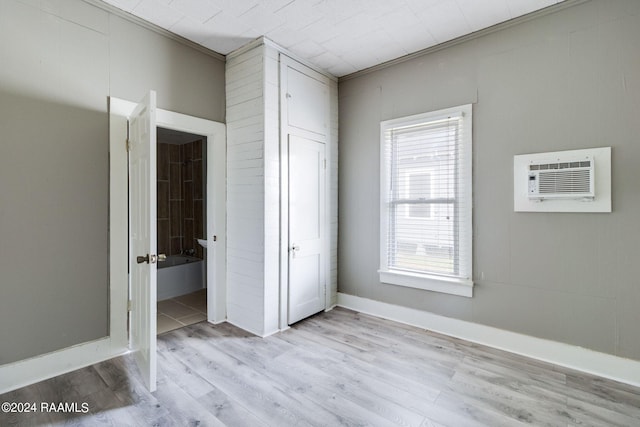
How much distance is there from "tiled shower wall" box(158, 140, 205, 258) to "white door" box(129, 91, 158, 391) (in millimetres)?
2745

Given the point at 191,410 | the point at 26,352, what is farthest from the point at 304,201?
the point at 26,352

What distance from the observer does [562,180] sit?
2.41 meters

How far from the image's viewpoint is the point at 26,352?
2152mm

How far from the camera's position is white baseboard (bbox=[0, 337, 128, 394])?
208 centimetres

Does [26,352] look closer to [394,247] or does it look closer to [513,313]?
[394,247]

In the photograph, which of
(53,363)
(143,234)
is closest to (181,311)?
(53,363)

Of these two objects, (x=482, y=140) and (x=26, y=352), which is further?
(x=482, y=140)

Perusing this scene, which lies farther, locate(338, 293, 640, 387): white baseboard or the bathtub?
the bathtub

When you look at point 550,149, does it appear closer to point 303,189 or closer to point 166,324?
point 303,189

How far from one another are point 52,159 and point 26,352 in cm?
135

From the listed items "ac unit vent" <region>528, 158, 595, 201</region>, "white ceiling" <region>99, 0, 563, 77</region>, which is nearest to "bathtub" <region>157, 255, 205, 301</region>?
"white ceiling" <region>99, 0, 563, 77</region>

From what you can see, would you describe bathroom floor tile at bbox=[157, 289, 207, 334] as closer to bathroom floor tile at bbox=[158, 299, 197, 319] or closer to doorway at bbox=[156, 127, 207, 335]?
bathroom floor tile at bbox=[158, 299, 197, 319]

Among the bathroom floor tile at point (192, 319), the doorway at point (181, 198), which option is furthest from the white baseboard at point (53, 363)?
the doorway at point (181, 198)

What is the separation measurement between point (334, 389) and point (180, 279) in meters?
2.98
